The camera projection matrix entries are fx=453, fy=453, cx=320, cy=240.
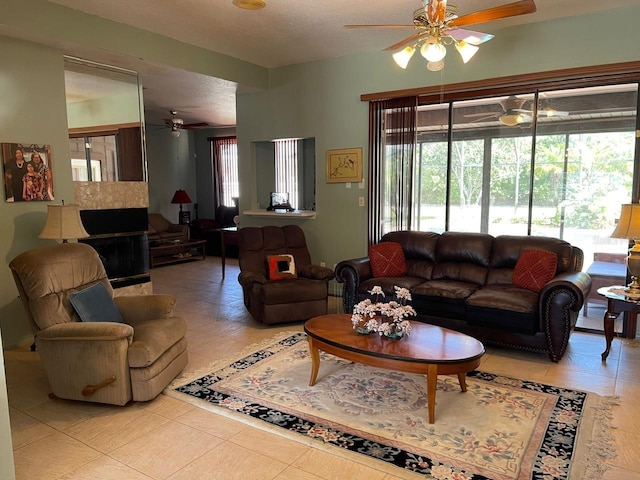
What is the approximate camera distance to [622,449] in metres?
2.46

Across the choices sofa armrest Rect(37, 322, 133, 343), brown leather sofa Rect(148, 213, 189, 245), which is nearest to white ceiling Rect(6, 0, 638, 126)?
sofa armrest Rect(37, 322, 133, 343)

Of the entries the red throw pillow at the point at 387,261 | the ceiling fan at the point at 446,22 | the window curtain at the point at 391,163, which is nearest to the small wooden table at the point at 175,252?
the window curtain at the point at 391,163

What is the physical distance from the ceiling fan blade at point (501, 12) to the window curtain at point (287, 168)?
15.2 ft

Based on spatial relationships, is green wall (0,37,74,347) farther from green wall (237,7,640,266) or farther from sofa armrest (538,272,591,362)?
sofa armrest (538,272,591,362)

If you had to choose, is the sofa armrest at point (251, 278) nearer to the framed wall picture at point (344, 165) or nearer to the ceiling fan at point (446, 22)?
the framed wall picture at point (344, 165)

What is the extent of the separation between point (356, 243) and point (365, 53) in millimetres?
2299

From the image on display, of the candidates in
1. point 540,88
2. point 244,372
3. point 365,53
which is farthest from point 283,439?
point 365,53

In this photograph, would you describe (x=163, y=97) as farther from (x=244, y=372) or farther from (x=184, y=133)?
(x=244, y=372)

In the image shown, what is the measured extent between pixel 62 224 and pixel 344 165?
3.22 meters

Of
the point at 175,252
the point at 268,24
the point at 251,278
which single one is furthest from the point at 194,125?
the point at 251,278

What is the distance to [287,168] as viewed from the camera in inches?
296

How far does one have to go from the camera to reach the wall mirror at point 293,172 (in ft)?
22.8

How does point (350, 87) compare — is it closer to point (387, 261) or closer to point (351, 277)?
point (387, 261)

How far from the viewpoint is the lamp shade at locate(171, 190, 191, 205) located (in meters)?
9.49
